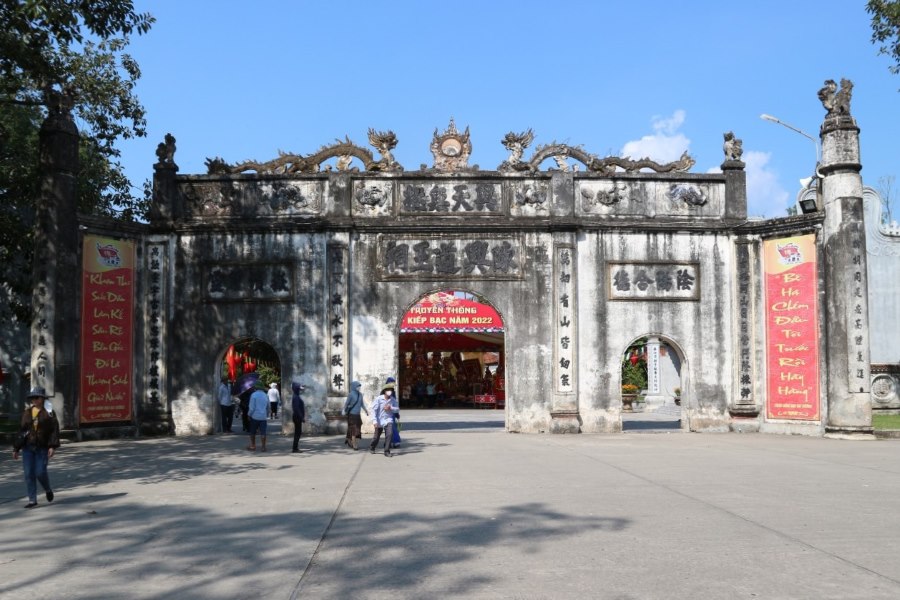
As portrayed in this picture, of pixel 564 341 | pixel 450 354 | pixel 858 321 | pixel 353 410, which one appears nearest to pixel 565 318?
pixel 564 341


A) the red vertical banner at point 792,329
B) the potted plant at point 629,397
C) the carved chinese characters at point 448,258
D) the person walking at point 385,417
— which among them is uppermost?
the carved chinese characters at point 448,258

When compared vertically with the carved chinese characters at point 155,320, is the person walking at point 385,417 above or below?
below

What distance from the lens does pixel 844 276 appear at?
17141 millimetres

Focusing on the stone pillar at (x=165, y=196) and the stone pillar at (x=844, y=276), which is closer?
the stone pillar at (x=844, y=276)

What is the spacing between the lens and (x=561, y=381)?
59.6ft

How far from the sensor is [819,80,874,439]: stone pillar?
1675cm

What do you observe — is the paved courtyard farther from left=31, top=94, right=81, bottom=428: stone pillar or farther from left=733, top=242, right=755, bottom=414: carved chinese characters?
left=733, top=242, right=755, bottom=414: carved chinese characters

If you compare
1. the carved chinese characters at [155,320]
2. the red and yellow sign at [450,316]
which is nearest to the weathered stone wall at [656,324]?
the carved chinese characters at [155,320]

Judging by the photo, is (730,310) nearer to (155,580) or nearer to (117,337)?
(117,337)

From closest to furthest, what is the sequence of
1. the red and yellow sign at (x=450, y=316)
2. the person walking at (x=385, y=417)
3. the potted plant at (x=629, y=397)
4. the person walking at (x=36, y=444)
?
the person walking at (x=36, y=444) < the person walking at (x=385, y=417) < the red and yellow sign at (x=450, y=316) < the potted plant at (x=629, y=397)

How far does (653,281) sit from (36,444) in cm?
1343

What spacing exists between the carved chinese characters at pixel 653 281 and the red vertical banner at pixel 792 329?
5.49 feet

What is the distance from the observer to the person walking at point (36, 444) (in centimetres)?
886

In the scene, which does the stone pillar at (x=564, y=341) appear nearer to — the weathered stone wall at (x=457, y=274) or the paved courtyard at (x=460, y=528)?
the weathered stone wall at (x=457, y=274)
